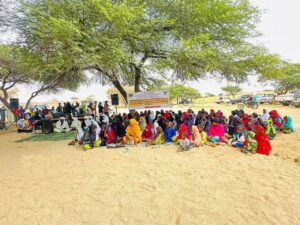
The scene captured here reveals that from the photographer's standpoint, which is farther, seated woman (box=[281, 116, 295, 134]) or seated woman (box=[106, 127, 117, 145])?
seated woman (box=[281, 116, 295, 134])

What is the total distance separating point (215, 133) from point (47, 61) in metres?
7.60

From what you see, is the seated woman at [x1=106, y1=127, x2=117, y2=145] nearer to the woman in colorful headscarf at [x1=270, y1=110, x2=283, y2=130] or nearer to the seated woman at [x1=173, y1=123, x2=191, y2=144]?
the seated woman at [x1=173, y1=123, x2=191, y2=144]

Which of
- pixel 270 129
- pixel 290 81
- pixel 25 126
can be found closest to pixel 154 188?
pixel 270 129

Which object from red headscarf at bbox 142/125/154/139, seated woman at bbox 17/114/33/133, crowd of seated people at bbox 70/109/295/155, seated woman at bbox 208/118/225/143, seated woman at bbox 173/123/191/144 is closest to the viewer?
crowd of seated people at bbox 70/109/295/155

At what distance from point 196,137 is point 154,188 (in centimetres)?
353

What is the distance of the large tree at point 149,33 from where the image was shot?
7695mm

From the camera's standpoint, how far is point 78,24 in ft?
27.0

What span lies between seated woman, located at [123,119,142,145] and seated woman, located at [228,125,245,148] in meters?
3.46

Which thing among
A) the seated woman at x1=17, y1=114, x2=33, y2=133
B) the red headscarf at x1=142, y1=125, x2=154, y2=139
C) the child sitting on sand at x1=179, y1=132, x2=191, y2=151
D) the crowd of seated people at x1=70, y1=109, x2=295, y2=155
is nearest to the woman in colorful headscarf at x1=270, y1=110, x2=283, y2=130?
the crowd of seated people at x1=70, y1=109, x2=295, y2=155

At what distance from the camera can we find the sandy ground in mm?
3242

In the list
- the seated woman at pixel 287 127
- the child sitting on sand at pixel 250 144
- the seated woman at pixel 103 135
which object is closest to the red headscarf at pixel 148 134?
the seated woman at pixel 103 135

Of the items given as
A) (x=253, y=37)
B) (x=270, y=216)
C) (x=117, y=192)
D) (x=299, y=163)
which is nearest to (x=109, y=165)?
(x=117, y=192)

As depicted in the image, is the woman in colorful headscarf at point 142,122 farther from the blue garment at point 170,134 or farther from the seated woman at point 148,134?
the blue garment at point 170,134

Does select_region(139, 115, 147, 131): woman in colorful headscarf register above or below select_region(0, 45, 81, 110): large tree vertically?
below
